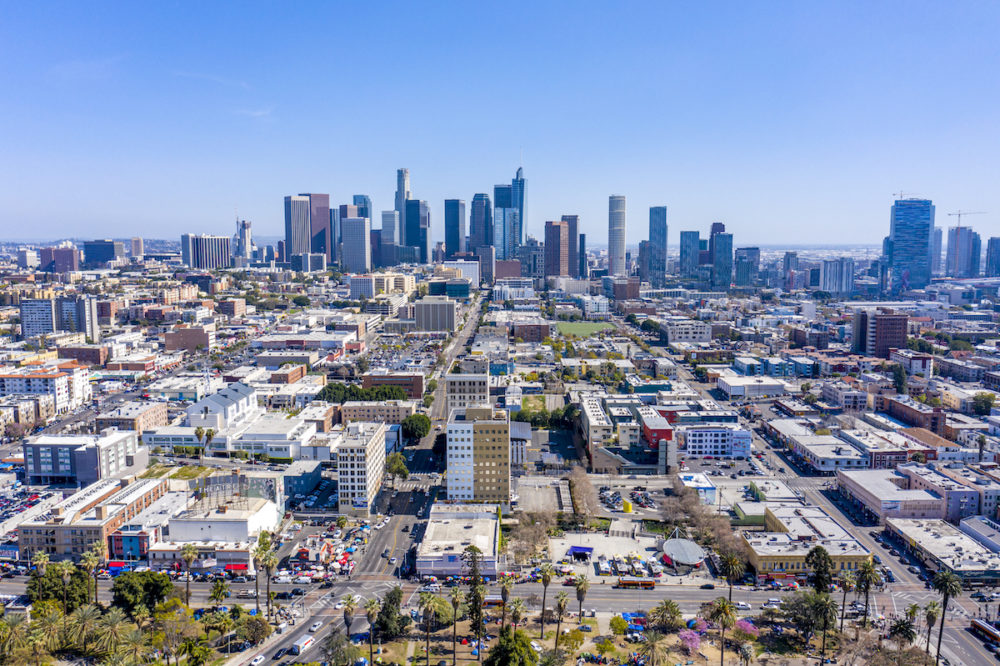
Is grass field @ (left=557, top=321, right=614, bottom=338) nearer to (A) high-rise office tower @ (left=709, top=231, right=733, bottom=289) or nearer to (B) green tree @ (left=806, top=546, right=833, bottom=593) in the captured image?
(A) high-rise office tower @ (left=709, top=231, right=733, bottom=289)

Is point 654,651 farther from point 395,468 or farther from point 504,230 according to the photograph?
point 504,230

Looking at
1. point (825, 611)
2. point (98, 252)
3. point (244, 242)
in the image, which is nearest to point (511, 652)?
point (825, 611)

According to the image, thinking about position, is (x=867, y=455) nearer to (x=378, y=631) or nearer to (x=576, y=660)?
(x=576, y=660)

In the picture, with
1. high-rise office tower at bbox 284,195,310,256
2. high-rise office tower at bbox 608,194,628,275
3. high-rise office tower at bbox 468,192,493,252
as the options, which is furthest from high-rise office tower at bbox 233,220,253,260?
high-rise office tower at bbox 608,194,628,275

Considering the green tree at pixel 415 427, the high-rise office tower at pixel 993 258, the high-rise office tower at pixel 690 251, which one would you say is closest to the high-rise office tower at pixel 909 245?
the high-rise office tower at pixel 993 258

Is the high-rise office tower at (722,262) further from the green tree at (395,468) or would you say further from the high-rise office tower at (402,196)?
the green tree at (395,468)
